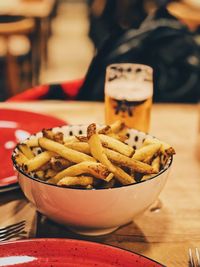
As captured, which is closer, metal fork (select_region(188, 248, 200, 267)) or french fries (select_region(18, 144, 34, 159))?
metal fork (select_region(188, 248, 200, 267))

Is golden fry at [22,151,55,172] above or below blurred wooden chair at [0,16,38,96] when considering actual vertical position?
above

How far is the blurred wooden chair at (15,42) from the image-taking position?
395 cm

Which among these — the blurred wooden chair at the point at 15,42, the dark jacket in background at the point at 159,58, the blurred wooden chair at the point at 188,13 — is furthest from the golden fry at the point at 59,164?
the blurred wooden chair at the point at 188,13

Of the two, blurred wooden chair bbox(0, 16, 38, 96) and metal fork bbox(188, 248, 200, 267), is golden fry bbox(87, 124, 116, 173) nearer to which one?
metal fork bbox(188, 248, 200, 267)

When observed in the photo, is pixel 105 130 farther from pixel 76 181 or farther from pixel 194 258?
pixel 194 258

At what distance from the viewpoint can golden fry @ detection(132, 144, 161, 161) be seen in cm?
82

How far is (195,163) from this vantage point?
1.16 meters

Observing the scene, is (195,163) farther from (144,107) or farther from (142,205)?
(142,205)

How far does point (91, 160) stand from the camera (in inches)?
31.3

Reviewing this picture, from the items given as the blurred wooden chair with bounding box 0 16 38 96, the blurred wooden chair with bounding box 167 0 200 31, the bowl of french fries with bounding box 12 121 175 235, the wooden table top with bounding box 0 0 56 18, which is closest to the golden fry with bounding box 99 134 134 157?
the bowl of french fries with bounding box 12 121 175 235

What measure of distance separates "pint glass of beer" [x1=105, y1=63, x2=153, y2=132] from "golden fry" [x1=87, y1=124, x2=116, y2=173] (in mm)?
367

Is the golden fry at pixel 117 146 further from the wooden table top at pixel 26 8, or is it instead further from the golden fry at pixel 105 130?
the wooden table top at pixel 26 8

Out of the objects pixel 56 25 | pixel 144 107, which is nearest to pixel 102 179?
pixel 144 107

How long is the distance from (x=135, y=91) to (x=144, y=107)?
6cm
